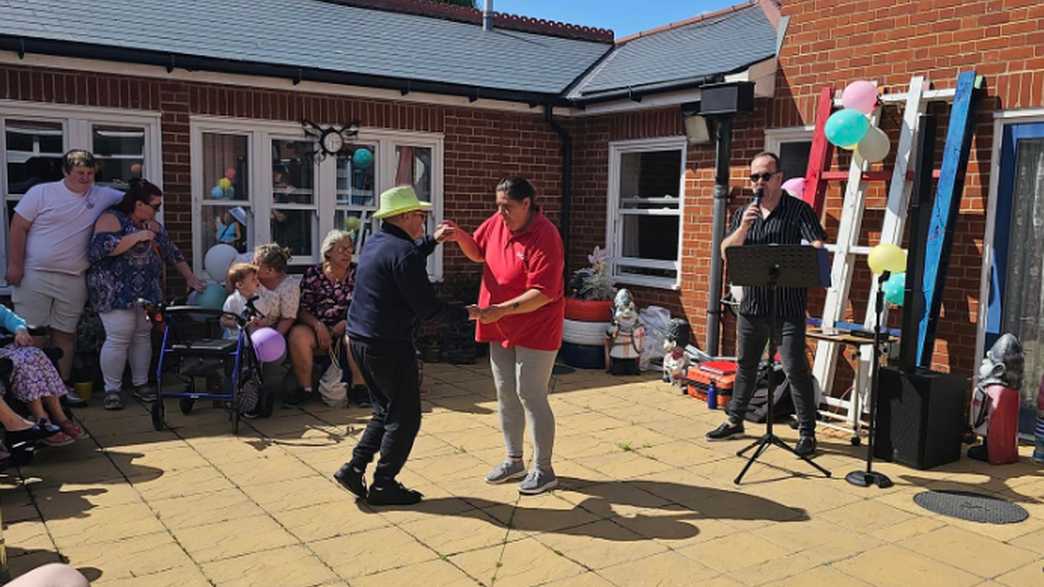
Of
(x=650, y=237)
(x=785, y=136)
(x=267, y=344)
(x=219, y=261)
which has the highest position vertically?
(x=785, y=136)

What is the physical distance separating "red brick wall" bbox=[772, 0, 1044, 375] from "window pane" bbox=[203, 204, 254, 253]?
17.0ft

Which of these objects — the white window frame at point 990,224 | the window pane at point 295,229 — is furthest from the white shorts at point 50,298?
the white window frame at point 990,224

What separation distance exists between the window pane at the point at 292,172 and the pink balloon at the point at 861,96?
493 cm

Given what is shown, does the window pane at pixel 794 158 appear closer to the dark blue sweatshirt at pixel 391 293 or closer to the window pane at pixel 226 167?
the dark blue sweatshirt at pixel 391 293

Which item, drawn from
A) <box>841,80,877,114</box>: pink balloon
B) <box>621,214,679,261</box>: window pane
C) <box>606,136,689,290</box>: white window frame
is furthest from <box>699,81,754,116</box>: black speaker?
<box>621,214,679,261</box>: window pane

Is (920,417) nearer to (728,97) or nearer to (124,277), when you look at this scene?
(728,97)

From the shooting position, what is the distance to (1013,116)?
5719mm

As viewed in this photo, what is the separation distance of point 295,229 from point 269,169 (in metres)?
0.66

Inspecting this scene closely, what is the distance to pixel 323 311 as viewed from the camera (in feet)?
21.9

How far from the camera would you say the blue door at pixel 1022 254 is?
5711 mm

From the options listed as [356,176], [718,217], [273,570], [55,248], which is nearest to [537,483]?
[273,570]

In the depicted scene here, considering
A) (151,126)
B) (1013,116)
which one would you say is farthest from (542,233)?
(151,126)

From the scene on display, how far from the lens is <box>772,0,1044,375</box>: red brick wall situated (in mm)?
5727

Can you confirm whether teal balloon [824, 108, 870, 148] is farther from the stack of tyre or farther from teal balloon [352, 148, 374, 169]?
teal balloon [352, 148, 374, 169]
